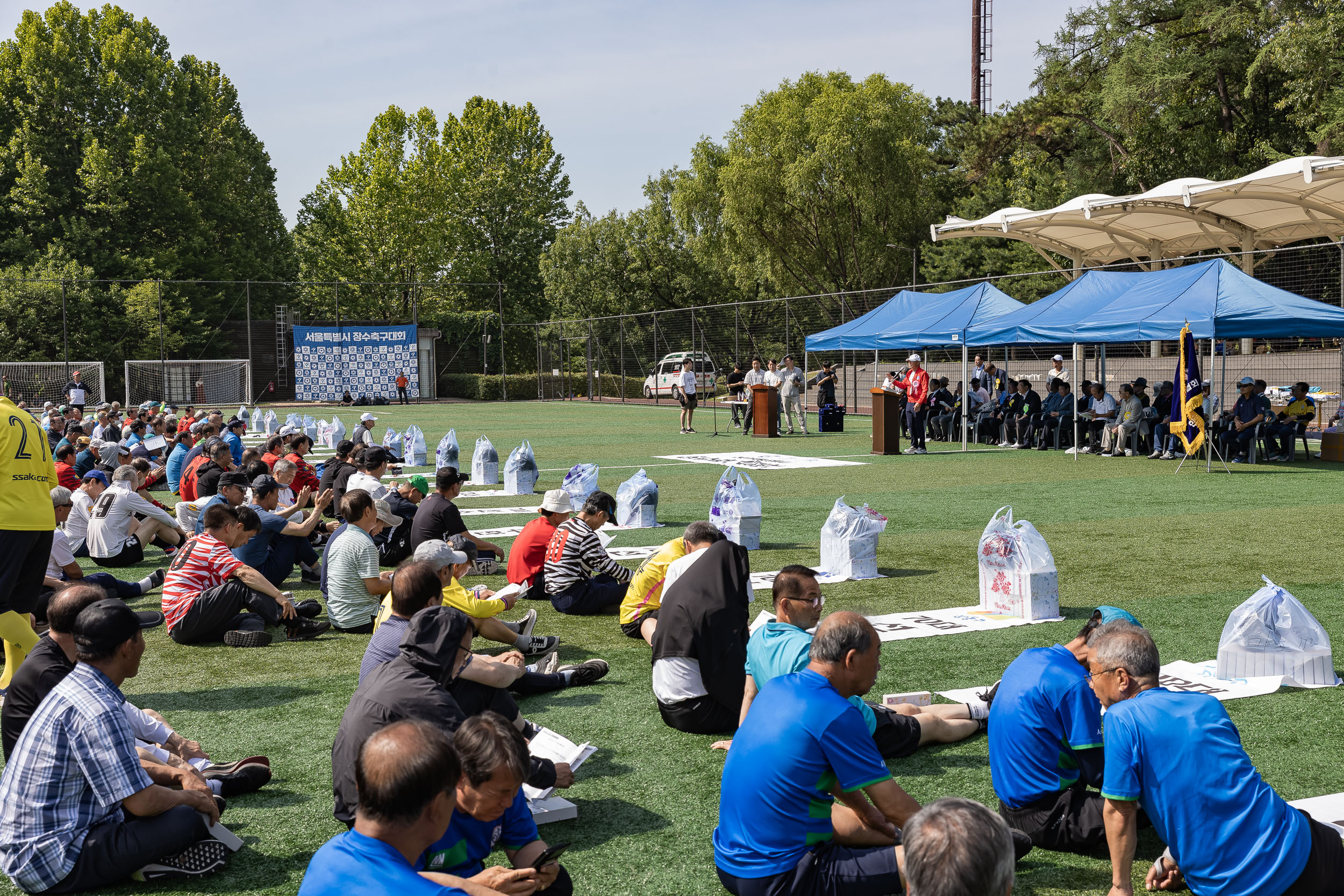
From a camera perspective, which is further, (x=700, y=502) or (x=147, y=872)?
(x=700, y=502)

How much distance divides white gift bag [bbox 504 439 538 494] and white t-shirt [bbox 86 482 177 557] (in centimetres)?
555

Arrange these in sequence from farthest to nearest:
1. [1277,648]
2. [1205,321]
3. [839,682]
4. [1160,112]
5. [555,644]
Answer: [1160,112] → [1205,321] → [555,644] → [1277,648] → [839,682]

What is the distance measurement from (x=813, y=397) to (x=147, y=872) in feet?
108

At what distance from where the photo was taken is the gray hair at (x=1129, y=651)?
352 cm

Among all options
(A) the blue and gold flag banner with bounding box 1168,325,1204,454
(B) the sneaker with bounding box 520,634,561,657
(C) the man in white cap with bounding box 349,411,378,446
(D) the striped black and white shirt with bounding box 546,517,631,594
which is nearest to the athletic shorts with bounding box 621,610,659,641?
(B) the sneaker with bounding box 520,634,561,657

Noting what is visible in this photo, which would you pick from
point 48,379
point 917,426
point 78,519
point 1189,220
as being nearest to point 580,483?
point 78,519

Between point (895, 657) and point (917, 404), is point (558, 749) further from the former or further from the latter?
point (917, 404)

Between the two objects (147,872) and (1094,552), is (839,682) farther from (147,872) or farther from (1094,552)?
(1094,552)

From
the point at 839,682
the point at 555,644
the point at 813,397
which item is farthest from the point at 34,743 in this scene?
the point at 813,397

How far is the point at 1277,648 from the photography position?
5.83 meters

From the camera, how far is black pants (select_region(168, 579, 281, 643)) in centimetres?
735

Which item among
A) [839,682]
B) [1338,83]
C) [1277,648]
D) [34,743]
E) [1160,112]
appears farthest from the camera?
[1160,112]

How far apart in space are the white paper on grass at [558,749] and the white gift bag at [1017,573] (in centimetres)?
375

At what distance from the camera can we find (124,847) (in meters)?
3.79
